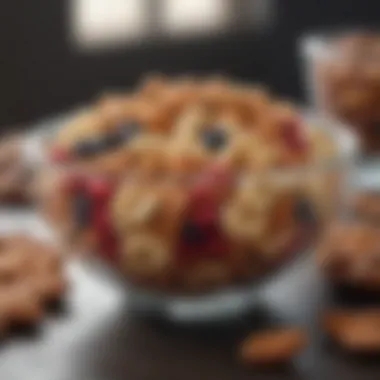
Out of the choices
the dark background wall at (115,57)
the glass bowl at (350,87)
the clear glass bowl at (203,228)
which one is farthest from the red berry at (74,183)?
the dark background wall at (115,57)

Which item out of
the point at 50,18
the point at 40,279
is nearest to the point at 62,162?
the point at 40,279

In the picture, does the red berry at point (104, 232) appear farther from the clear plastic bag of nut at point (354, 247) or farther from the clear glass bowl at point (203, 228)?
the clear plastic bag of nut at point (354, 247)

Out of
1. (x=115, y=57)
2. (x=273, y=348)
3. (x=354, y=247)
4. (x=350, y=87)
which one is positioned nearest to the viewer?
(x=273, y=348)

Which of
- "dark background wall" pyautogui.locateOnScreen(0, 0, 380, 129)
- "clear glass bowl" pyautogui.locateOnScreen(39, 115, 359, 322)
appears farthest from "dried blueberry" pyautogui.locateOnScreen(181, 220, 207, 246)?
"dark background wall" pyautogui.locateOnScreen(0, 0, 380, 129)

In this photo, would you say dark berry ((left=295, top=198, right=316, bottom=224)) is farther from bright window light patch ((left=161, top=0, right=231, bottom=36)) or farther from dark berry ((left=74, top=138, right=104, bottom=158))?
bright window light patch ((left=161, top=0, right=231, bottom=36))

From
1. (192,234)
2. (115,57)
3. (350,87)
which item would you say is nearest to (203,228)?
(192,234)

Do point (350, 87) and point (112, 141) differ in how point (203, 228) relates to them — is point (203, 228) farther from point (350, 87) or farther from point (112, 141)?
point (350, 87)

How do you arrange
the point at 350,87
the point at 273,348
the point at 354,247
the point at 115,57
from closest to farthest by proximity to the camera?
the point at 273,348, the point at 354,247, the point at 350,87, the point at 115,57
